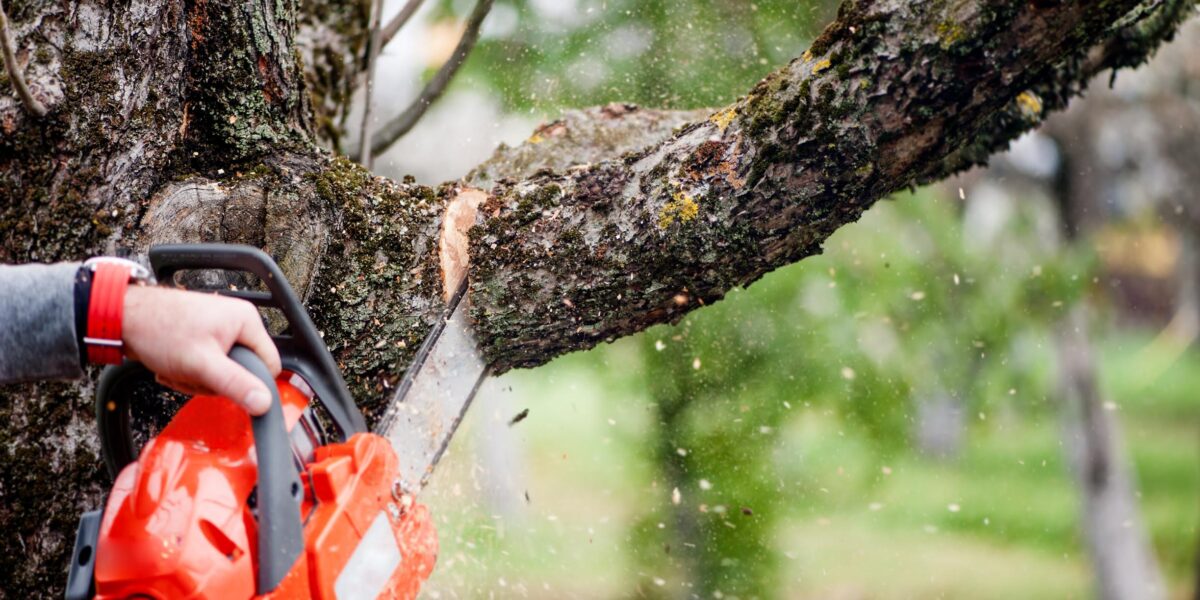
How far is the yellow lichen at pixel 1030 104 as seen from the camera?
2.29m

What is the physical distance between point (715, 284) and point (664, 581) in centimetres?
355

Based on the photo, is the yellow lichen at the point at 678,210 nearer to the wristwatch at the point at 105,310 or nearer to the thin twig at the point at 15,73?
the wristwatch at the point at 105,310

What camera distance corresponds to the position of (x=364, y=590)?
122 cm

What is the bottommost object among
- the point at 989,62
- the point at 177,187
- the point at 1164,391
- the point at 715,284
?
the point at 177,187

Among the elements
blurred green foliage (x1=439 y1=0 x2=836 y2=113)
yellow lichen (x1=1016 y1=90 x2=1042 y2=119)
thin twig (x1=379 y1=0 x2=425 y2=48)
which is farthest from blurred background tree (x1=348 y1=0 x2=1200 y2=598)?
yellow lichen (x1=1016 y1=90 x2=1042 y2=119)

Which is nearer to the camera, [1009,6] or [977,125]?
[1009,6]

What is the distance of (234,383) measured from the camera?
104 centimetres

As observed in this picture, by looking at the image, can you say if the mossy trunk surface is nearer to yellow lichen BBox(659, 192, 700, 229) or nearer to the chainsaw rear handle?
yellow lichen BBox(659, 192, 700, 229)

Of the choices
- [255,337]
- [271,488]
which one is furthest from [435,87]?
[271,488]

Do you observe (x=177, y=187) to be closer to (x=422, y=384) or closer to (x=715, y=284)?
(x=422, y=384)

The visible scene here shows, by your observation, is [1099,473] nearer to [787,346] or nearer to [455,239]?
[787,346]

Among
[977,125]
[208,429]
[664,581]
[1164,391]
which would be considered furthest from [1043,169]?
[1164,391]

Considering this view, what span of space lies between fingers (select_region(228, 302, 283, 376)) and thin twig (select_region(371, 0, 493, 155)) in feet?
4.54

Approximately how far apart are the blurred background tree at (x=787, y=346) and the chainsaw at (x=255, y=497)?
1.74ft
